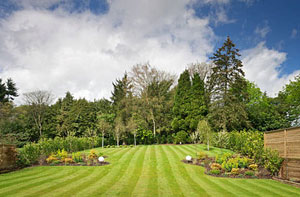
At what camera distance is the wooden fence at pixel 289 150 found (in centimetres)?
808

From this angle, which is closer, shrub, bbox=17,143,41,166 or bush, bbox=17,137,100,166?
shrub, bbox=17,143,41,166

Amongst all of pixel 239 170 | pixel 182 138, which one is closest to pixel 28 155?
pixel 239 170

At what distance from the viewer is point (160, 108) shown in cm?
3078

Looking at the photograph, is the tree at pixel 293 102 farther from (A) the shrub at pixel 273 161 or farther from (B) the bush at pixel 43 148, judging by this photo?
(B) the bush at pixel 43 148

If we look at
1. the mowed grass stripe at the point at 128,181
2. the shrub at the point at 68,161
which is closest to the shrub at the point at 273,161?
the mowed grass stripe at the point at 128,181

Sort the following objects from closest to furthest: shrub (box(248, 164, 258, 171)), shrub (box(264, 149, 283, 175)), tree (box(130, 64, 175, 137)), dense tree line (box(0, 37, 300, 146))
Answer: shrub (box(264, 149, 283, 175)) → shrub (box(248, 164, 258, 171)) → dense tree line (box(0, 37, 300, 146)) → tree (box(130, 64, 175, 137))

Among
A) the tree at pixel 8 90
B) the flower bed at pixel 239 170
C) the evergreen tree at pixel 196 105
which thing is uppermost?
the tree at pixel 8 90

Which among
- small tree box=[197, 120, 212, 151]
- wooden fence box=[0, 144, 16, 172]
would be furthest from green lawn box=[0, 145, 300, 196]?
small tree box=[197, 120, 212, 151]

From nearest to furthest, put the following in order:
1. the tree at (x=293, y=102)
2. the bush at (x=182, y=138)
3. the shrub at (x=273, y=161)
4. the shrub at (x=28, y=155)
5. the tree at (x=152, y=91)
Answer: the shrub at (x=273, y=161) < the shrub at (x=28, y=155) < the bush at (x=182, y=138) < the tree at (x=293, y=102) < the tree at (x=152, y=91)

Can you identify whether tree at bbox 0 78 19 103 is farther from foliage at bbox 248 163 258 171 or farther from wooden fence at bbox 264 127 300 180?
wooden fence at bbox 264 127 300 180

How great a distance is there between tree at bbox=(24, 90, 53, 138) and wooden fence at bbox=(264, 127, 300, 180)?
1365 inches

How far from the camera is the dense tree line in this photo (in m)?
25.1

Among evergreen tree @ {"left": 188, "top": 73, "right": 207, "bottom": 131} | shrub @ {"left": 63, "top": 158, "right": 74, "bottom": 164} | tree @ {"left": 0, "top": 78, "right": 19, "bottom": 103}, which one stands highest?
tree @ {"left": 0, "top": 78, "right": 19, "bottom": 103}

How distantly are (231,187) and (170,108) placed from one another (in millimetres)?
23993
